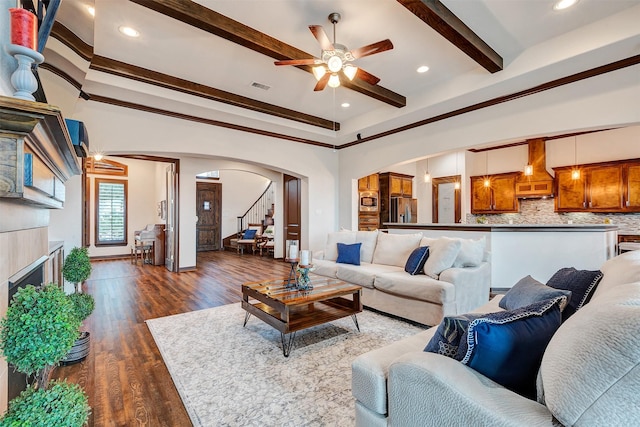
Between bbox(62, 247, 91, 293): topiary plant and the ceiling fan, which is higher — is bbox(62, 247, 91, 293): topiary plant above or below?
below

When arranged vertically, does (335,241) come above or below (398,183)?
below

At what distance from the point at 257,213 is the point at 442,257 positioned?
28.3 feet

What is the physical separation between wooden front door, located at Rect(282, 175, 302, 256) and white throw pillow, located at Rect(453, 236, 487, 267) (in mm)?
4341

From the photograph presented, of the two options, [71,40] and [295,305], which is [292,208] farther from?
[71,40]

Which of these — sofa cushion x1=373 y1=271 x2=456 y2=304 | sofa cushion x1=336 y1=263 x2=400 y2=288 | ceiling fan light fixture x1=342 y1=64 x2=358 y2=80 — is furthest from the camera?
sofa cushion x1=336 y1=263 x2=400 y2=288

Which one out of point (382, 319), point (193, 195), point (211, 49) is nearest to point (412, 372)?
point (382, 319)

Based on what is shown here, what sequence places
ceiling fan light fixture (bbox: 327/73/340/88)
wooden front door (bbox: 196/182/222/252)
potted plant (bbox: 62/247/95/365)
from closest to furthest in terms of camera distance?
potted plant (bbox: 62/247/95/365)
ceiling fan light fixture (bbox: 327/73/340/88)
wooden front door (bbox: 196/182/222/252)

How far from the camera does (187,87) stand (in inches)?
171

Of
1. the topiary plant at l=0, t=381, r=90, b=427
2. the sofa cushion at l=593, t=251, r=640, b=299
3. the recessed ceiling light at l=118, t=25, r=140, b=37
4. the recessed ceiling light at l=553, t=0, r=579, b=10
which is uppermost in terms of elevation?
the recessed ceiling light at l=553, t=0, r=579, b=10

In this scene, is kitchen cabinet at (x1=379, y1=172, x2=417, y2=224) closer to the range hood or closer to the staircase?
the range hood

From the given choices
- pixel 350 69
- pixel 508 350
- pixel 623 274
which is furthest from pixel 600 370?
pixel 350 69

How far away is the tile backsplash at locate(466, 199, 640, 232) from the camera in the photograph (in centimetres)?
620

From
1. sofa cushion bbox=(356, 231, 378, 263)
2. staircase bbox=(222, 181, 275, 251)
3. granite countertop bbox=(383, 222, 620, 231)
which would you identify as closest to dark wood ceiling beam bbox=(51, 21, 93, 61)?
sofa cushion bbox=(356, 231, 378, 263)

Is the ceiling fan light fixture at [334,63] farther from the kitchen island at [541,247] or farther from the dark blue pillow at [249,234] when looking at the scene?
the dark blue pillow at [249,234]
